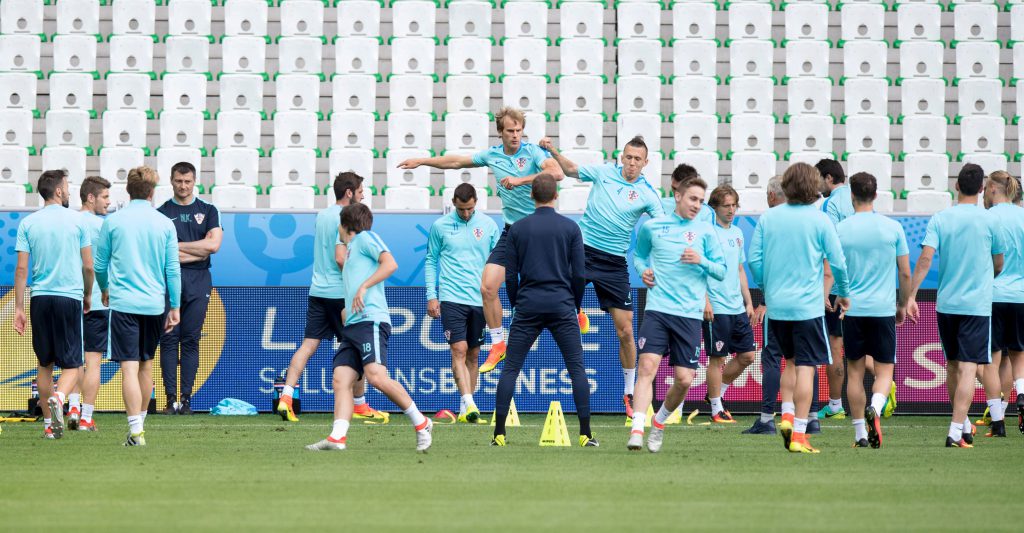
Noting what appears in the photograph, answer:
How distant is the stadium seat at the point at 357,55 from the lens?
750 inches

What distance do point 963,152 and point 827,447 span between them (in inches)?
406

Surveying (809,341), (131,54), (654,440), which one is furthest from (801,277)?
(131,54)

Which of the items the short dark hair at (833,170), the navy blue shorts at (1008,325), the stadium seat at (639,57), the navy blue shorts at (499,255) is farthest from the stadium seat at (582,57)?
the navy blue shorts at (1008,325)

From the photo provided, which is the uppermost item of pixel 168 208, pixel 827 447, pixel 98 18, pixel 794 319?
pixel 98 18

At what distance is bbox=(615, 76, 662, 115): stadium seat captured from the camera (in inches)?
740

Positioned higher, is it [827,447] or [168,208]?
[168,208]

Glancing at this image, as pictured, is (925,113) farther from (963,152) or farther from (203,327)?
(203,327)

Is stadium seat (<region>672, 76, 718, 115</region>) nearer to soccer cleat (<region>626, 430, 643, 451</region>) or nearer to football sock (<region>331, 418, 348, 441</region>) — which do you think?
soccer cleat (<region>626, 430, 643, 451</region>)

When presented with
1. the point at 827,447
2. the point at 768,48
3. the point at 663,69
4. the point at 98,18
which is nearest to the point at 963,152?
the point at 768,48

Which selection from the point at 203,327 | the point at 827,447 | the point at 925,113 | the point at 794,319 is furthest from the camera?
the point at 925,113

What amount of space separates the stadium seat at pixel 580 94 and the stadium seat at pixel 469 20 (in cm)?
157

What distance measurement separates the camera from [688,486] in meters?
6.89

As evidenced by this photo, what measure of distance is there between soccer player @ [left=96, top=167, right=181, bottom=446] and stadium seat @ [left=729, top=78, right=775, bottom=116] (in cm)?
1090

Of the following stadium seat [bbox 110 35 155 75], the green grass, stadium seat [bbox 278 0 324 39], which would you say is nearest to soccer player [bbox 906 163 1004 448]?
the green grass
